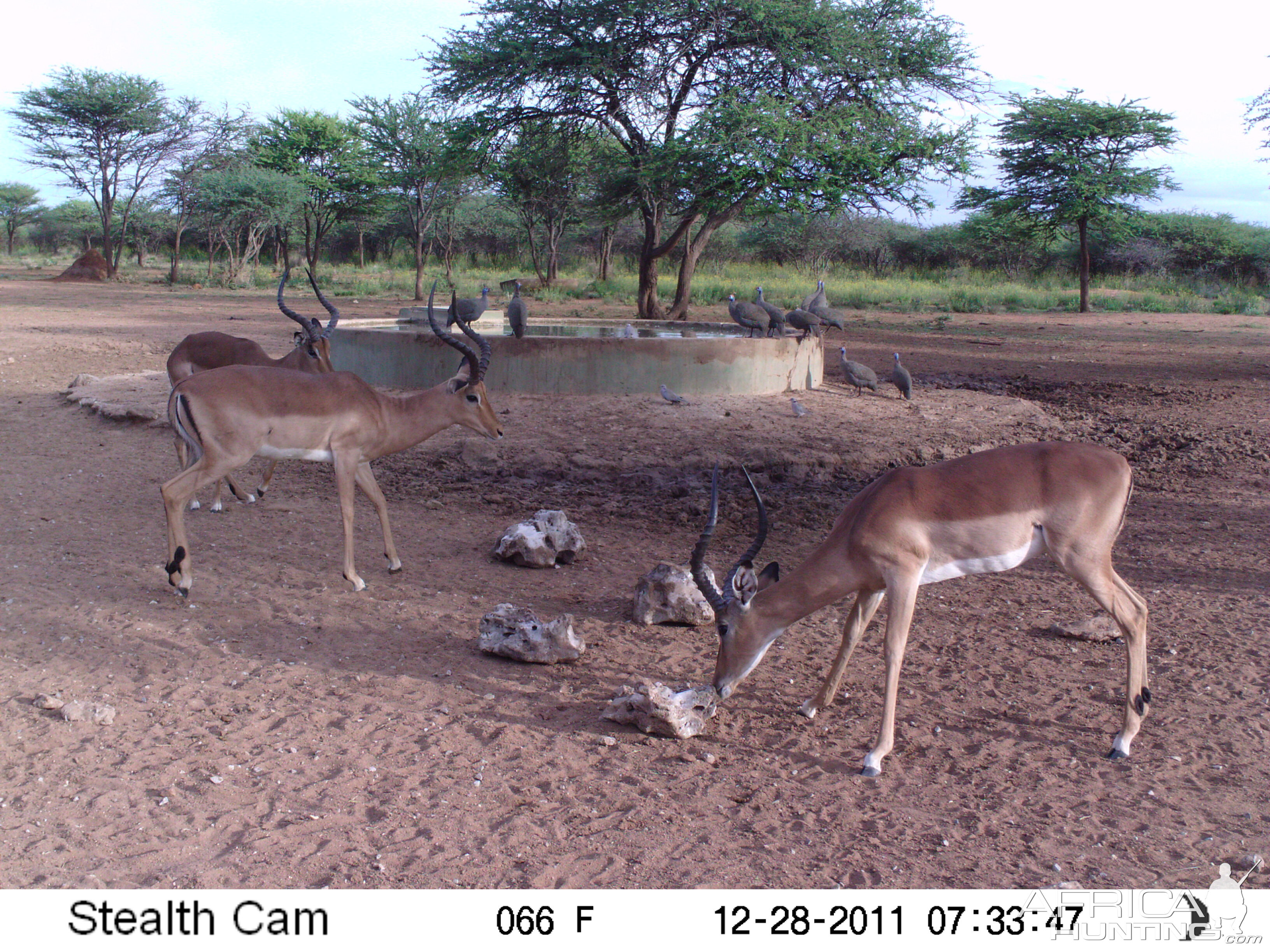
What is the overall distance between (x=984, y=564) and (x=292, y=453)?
12.4 ft

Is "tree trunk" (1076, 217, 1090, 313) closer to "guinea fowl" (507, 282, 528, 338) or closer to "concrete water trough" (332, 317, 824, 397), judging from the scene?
"concrete water trough" (332, 317, 824, 397)

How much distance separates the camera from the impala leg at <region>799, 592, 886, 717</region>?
431cm

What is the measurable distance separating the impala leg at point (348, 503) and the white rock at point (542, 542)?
2.99 feet

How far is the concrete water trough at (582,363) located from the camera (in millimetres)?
10305

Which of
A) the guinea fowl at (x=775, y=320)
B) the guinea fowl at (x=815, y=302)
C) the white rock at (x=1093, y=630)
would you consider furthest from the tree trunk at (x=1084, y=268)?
the white rock at (x=1093, y=630)

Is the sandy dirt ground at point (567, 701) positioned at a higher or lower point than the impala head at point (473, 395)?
lower

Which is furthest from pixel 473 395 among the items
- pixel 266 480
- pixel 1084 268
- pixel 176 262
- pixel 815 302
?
pixel 176 262

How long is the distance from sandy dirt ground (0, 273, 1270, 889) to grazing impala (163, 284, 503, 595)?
471 mm

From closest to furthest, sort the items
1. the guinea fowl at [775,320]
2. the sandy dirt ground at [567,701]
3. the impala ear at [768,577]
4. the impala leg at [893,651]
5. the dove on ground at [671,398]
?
the sandy dirt ground at [567,701]
the impala leg at [893,651]
the impala ear at [768,577]
the dove on ground at [671,398]
the guinea fowl at [775,320]

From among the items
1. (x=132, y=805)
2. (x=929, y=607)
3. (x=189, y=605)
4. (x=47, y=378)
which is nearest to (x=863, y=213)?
(x=47, y=378)

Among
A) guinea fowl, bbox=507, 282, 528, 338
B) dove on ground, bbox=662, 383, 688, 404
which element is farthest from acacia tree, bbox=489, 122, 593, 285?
dove on ground, bbox=662, 383, 688, 404

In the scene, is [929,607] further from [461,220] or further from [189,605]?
[461,220]

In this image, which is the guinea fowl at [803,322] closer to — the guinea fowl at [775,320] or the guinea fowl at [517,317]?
the guinea fowl at [775,320]

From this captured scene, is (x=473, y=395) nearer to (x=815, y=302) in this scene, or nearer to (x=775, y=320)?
(x=775, y=320)
